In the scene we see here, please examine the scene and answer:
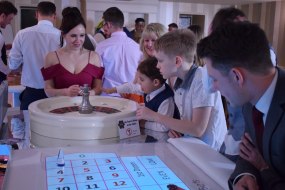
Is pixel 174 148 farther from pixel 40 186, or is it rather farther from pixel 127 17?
pixel 127 17

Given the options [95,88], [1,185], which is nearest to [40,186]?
[1,185]

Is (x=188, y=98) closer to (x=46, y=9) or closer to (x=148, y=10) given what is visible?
(x=46, y=9)

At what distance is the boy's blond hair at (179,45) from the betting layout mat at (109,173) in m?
0.55

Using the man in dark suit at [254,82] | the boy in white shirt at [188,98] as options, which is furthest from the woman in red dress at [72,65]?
the man in dark suit at [254,82]

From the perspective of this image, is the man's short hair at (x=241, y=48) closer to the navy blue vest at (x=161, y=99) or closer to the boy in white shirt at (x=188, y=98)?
the boy in white shirt at (x=188, y=98)

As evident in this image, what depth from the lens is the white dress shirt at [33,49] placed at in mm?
2648

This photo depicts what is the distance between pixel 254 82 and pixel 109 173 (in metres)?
0.47

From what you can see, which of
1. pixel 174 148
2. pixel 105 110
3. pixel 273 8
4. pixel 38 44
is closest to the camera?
pixel 174 148

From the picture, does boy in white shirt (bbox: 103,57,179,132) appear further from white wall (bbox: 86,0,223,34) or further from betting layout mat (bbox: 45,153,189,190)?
white wall (bbox: 86,0,223,34)

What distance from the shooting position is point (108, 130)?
1310 millimetres

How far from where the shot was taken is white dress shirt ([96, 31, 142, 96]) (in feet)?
8.81

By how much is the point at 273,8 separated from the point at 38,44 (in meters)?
7.31

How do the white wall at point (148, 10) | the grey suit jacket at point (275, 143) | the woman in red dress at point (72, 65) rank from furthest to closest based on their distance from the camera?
the white wall at point (148, 10) → the woman in red dress at point (72, 65) → the grey suit jacket at point (275, 143)

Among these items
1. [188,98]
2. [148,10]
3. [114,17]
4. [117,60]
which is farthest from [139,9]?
[188,98]
